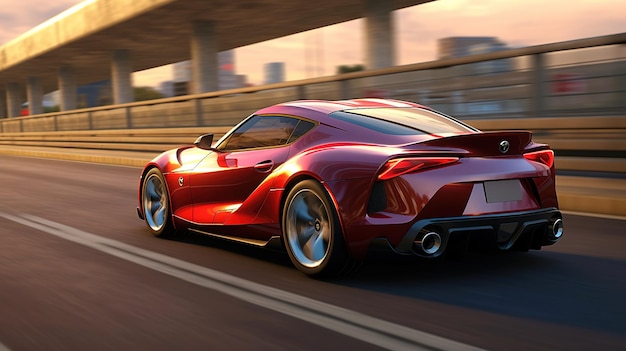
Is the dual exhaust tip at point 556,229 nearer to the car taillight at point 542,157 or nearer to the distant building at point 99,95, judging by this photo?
the car taillight at point 542,157

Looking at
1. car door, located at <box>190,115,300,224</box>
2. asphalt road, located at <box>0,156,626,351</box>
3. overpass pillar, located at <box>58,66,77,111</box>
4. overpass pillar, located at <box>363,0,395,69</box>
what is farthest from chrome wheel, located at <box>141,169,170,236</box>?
overpass pillar, located at <box>58,66,77,111</box>

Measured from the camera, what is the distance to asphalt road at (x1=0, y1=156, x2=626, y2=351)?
3.75 m

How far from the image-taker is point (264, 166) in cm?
563

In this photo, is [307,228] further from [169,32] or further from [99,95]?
[99,95]

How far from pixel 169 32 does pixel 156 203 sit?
2757 cm

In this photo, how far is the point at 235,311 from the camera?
14.3 feet

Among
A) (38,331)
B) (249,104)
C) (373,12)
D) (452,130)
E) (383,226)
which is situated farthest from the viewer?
(373,12)

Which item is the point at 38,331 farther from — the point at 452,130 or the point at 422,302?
the point at 452,130

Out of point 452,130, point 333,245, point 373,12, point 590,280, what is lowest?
point 590,280

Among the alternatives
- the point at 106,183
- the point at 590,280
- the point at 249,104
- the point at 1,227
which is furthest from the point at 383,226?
the point at 249,104

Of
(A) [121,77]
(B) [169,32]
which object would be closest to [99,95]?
(A) [121,77]

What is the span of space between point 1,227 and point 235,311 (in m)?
4.89

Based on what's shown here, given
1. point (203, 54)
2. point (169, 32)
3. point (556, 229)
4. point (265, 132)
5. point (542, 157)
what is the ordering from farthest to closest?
point (169, 32) < point (203, 54) < point (265, 132) < point (542, 157) < point (556, 229)

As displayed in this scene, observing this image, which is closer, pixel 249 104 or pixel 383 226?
pixel 383 226
